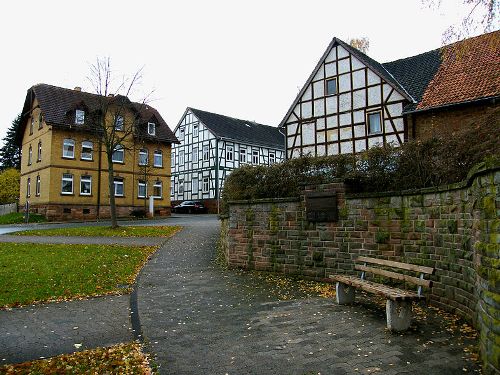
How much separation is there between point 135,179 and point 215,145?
10683 mm

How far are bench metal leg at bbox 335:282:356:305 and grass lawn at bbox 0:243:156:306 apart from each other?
4505mm

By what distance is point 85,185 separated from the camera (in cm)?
3397

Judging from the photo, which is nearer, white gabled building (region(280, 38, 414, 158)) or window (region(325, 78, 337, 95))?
white gabled building (region(280, 38, 414, 158))

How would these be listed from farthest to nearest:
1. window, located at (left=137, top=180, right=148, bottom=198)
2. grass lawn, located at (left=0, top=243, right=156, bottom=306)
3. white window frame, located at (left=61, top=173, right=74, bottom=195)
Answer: window, located at (left=137, top=180, right=148, bottom=198), white window frame, located at (left=61, top=173, right=74, bottom=195), grass lawn, located at (left=0, top=243, right=156, bottom=306)

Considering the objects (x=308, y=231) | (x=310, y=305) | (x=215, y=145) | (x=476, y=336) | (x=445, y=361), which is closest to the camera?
(x=445, y=361)

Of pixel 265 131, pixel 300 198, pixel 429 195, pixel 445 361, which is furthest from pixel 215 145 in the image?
pixel 445 361

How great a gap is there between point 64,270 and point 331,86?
17.0 m

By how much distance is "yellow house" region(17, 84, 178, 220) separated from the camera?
32.4m

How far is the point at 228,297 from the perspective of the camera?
8188 mm

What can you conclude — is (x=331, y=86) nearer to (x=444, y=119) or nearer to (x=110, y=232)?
(x=444, y=119)

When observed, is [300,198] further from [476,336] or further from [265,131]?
[265,131]

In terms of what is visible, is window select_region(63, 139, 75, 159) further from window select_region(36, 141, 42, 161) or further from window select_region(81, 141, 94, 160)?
window select_region(36, 141, 42, 161)

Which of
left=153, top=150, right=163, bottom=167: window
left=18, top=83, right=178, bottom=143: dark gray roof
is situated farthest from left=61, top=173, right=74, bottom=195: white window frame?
left=153, top=150, right=163, bottom=167: window

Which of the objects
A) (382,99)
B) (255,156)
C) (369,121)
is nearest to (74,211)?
(255,156)
